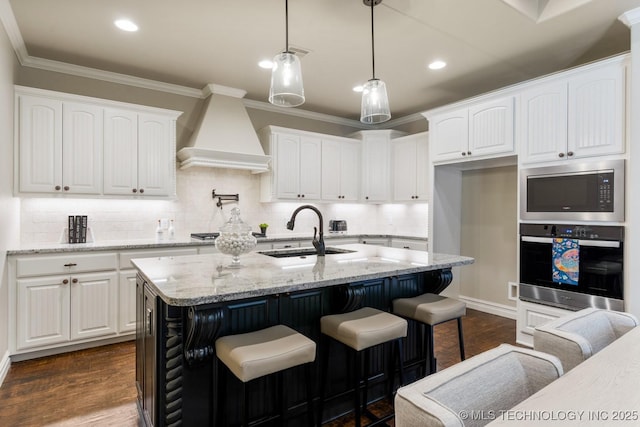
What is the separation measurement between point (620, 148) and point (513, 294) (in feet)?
7.22

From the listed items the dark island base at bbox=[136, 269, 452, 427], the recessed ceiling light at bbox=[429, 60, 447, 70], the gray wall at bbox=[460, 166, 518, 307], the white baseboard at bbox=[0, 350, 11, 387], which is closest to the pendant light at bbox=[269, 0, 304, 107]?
the dark island base at bbox=[136, 269, 452, 427]

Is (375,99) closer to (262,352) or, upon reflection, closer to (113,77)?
(262,352)

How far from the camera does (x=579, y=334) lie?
1315 millimetres

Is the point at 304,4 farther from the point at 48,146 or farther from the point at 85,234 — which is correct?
the point at 85,234

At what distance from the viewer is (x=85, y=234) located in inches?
143

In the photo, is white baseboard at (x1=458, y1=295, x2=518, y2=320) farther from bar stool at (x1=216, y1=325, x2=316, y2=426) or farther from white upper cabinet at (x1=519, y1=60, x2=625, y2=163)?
bar stool at (x1=216, y1=325, x2=316, y2=426)

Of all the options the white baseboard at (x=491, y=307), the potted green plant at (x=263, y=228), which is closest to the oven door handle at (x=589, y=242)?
the white baseboard at (x=491, y=307)

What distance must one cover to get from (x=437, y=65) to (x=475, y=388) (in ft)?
11.7

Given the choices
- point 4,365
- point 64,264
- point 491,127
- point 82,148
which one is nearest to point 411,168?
point 491,127

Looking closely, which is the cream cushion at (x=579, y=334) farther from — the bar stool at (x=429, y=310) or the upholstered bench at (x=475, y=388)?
the bar stool at (x=429, y=310)

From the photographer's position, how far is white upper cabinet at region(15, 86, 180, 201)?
3275 millimetres

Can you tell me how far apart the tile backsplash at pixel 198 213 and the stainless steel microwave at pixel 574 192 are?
2047 millimetres

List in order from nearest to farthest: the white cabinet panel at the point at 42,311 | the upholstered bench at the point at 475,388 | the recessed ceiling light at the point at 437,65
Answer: the upholstered bench at the point at 475,388, the white cabinet panel at the point at 42,311, the recessed ceiling light at the point at 437,65

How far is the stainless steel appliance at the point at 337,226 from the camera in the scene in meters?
5.56
